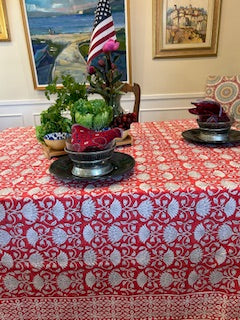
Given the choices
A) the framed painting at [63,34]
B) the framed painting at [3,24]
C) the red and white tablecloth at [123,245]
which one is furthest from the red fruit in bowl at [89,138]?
the framed painting at [3,24]

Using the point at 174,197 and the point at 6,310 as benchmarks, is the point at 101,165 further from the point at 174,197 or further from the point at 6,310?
the point at 6,310

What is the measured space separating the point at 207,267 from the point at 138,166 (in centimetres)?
42

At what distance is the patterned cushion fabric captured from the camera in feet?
6.63

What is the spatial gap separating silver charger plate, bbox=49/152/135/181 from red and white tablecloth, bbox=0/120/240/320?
24 millimetres

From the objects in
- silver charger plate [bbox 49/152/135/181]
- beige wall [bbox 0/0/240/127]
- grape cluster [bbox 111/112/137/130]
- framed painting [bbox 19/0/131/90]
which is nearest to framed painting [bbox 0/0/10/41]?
beige wall [bbox 0/0/240/127]

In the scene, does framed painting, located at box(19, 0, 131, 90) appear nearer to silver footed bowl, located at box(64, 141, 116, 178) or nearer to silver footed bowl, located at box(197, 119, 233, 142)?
silver footed bowl, located at box(197, 119, 233, 142)

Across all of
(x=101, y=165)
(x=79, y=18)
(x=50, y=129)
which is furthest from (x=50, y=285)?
(x=79, y=18)

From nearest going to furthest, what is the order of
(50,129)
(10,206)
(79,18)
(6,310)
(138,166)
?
(10,206) → (6,310) → (138,166) → (50,129) → (79,18)

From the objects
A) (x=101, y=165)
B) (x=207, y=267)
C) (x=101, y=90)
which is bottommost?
(x=207, y=267)

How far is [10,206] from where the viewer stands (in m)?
0.77

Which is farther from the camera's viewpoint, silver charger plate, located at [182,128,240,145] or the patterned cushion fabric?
the patterned cushion fabric

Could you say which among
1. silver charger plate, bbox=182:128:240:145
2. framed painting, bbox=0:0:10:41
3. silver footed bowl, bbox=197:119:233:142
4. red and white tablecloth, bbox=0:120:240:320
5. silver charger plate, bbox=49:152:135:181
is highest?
framed painting, bbox=0:0:10:41

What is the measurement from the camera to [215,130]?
45.6 inches

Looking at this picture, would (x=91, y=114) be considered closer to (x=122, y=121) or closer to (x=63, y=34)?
(x=122, y=121)
